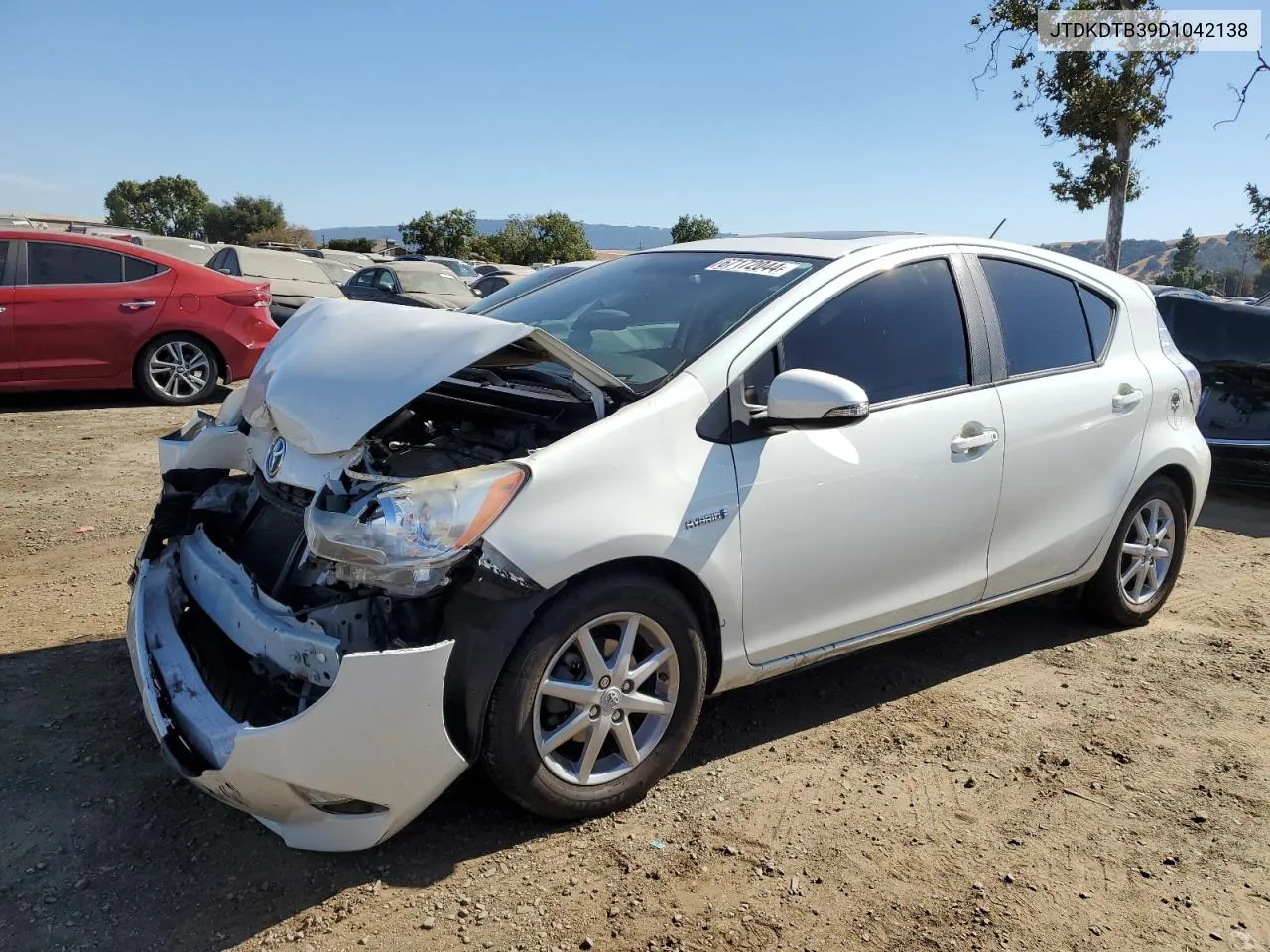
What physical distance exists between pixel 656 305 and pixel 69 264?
7.15m

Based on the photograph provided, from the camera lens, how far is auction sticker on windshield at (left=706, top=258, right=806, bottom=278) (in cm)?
351

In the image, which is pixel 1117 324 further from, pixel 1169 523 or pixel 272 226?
pixel 272 226

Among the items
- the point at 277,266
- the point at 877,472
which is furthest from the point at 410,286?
the point at 877,472

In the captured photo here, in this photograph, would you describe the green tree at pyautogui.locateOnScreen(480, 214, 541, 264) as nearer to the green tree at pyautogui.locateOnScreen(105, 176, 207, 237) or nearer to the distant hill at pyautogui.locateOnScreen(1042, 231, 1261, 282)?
the green tree at pyautogui.locateOnScreen(105, 176, 207, 237)

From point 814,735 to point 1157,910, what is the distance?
46.1 inches

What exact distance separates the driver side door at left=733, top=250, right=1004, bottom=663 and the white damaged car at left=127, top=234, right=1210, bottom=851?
0.01m

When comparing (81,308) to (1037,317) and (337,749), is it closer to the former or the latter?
(337,749)

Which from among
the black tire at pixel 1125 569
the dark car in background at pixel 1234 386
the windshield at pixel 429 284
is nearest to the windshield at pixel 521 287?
the black tire at pixel 1125 569

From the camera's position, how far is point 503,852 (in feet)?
9.07

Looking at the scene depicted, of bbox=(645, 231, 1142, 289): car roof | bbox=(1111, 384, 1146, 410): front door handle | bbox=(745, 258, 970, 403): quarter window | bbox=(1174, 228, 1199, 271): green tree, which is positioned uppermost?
bbox=(1174, 228, 1199, 271): green tree

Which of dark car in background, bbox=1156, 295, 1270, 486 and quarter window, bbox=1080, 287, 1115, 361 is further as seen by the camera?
dark car in background, bbox=1156, 295, 1270, 486

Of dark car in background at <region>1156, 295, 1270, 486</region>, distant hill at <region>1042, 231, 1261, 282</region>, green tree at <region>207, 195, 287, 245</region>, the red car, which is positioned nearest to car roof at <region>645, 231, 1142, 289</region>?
dark car in background at <region>1156, 295, 1270, 486</region>

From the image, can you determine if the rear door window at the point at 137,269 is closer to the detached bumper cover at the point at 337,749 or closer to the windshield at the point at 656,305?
the windshield at the point at 656,305

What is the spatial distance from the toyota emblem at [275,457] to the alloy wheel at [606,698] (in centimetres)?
109
